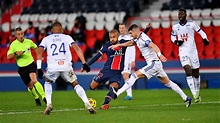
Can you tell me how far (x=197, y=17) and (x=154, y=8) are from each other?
4.74m

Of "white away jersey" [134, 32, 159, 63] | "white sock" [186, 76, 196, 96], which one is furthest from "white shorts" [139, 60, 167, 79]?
"white sock" [186, 76, 196, 96]

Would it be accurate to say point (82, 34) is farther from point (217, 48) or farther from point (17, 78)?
point (217, 48)

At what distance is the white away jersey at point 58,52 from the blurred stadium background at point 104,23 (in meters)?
15.6

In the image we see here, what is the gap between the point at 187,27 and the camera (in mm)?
21078

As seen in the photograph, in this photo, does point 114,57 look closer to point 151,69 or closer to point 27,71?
point 151,69

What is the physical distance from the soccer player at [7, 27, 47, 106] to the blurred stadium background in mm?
11404

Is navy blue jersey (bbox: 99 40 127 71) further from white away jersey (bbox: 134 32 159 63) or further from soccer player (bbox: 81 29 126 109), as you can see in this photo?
white away jersey (bbox: 134 32 159 63)

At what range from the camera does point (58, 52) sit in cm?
1673

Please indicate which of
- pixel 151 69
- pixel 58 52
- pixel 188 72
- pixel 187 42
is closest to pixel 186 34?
pixel 187 42

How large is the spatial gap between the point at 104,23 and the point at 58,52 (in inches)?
768

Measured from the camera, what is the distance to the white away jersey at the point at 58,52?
1673 centimetres

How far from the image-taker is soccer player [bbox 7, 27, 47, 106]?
21312 millimetres

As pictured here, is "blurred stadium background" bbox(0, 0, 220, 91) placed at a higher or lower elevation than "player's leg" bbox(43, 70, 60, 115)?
lower

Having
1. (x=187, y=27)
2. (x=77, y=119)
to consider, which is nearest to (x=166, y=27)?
(x=187, y=27)
